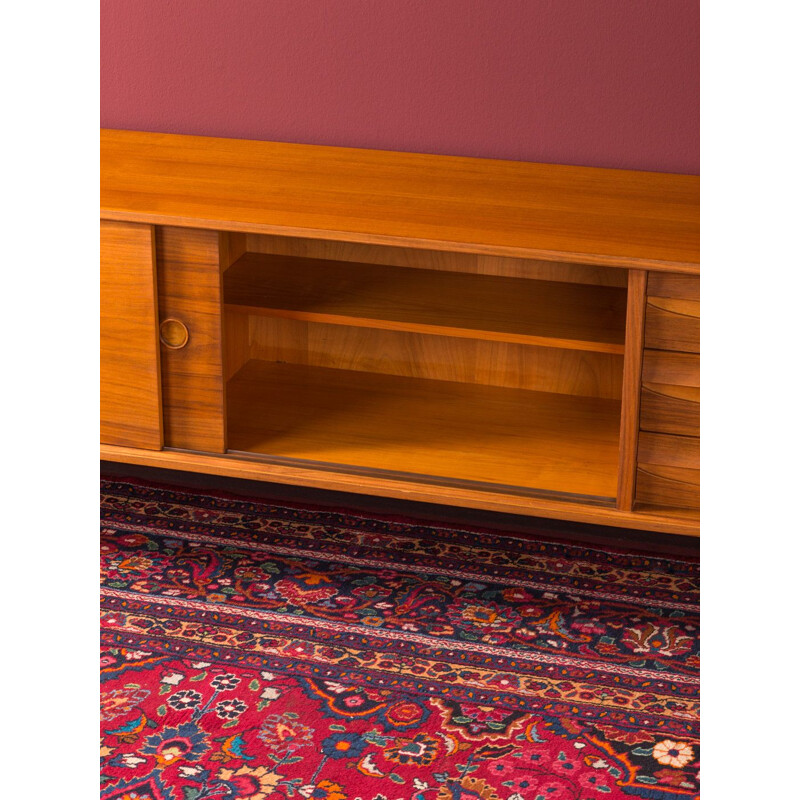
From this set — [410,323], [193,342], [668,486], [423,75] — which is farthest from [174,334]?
[668,486]

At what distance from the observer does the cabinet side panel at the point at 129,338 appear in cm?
184

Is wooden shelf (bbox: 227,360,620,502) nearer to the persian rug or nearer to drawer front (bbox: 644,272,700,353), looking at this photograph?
the persian rug

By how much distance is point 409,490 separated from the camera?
1.89 meters

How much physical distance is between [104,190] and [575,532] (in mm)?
1115

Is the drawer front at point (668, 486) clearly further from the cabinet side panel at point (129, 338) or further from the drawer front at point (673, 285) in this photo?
the cabinet side panel at point (129, 338)

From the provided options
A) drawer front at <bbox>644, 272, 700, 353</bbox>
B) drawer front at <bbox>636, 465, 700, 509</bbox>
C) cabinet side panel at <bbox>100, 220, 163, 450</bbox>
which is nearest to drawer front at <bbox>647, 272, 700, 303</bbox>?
drawer front at <bbox>644, 272, 700, 353</bbox>

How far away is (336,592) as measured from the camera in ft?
6.26

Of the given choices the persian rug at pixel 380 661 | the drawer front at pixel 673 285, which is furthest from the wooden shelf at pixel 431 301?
the persian rug at pixel 380 661

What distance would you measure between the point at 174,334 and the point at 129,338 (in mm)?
86

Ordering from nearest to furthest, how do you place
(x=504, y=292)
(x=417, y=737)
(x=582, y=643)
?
(x=417, y=737), (x=582, y=643), (x=504, y=292)

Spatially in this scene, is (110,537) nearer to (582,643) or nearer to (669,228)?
(582,643)

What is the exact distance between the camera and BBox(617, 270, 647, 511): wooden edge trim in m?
1.68

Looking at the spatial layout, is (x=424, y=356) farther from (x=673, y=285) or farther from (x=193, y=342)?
(x=673, y=285)
